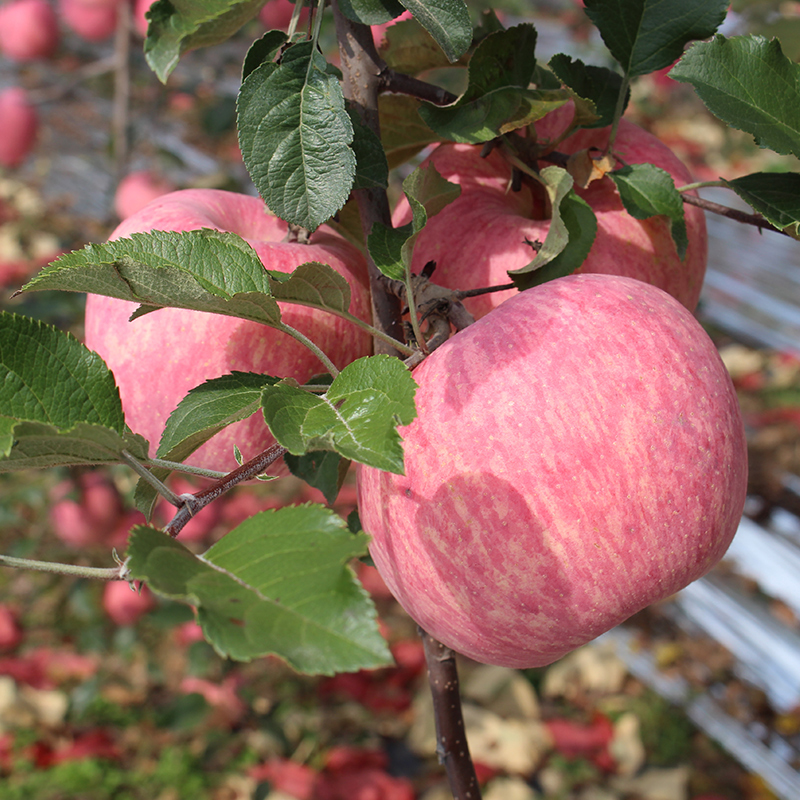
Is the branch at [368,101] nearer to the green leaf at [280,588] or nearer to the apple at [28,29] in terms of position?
the green leaf at [280,588]

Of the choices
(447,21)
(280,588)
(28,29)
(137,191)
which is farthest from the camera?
(28,29)

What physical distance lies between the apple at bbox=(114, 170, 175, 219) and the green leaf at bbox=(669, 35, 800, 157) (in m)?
1.14

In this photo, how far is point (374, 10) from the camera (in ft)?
1.31

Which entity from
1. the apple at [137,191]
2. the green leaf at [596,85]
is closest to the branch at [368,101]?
the green leaf at [596,85]

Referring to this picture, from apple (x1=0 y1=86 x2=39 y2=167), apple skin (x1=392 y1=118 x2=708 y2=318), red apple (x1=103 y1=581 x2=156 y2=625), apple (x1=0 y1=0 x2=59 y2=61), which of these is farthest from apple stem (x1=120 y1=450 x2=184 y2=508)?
apple (x1=0 y1=0 x2=59 y2=61)

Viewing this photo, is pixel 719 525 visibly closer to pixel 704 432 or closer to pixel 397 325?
pixel 704 432

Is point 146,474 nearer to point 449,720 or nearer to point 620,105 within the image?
point 449,720

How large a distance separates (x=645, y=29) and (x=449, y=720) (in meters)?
0.46

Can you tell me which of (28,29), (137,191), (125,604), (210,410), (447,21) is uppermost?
(447,21)

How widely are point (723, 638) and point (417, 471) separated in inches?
67.2

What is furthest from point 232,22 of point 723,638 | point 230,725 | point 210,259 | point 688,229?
point 723,638

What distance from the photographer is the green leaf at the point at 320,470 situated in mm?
399

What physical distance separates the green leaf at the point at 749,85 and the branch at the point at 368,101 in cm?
17

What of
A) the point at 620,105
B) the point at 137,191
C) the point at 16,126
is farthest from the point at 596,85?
the point at 16,126
